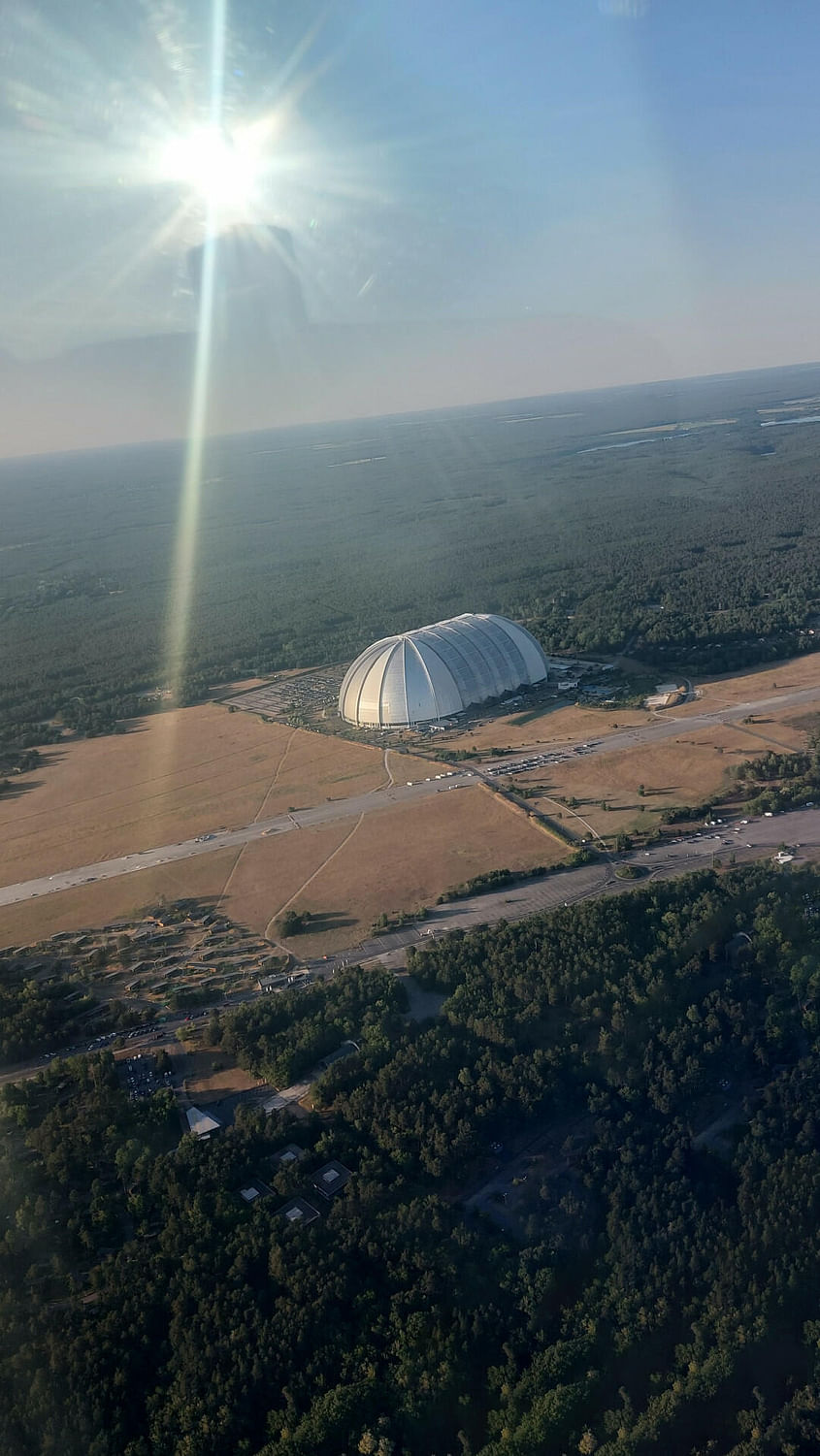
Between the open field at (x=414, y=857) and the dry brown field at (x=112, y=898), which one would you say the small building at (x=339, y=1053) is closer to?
the open field at (x=414, y=857)

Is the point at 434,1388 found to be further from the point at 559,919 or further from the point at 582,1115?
the point at 559,919

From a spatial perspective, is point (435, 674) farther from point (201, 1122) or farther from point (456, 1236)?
point (456, 1236)

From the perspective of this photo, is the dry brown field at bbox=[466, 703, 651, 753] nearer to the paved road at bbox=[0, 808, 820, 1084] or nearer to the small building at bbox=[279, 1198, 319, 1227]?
the paved road at bbox=[0, 808, 820, 1084]

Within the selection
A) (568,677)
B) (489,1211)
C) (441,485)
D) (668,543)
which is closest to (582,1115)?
(489,1211)

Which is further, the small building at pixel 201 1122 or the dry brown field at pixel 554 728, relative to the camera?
the dry brown field at pixel 554 728

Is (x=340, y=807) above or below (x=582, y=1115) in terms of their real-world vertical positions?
above

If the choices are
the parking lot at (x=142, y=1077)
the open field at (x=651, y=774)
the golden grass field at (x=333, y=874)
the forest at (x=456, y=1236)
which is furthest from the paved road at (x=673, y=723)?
the parking lot at (x=142, y=1077)
